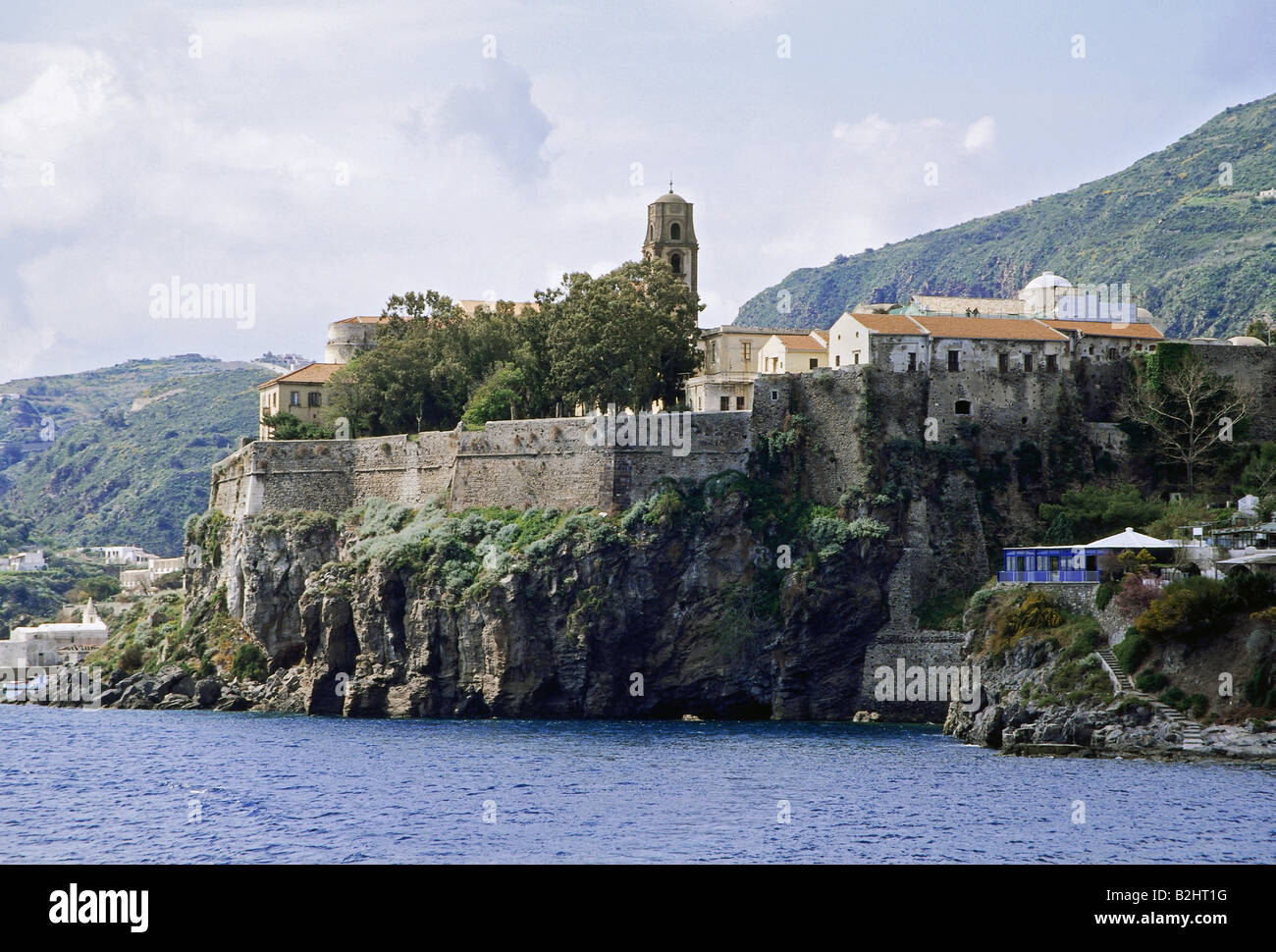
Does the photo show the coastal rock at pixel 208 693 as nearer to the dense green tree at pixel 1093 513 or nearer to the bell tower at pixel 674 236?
the bell tower at pixel 674 236

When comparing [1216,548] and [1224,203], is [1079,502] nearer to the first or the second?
[1216,548]

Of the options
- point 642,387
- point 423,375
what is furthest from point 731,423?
point 423,375

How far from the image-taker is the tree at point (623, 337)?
231 feet

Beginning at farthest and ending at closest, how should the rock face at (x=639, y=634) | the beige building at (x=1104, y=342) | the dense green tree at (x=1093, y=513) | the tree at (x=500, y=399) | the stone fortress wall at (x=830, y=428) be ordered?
the tree at (x=500, y=399) < the beige building at (x=1104, y=342) < the stone fortress wall at (x=830, y=428) < the rock face at (x=639, y=634) < the dense green tree at (x=1093, y=513)

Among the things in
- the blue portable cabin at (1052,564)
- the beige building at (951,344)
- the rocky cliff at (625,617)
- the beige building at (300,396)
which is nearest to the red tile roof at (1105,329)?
the beige building at (951,344)

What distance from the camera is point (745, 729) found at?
59.7 meters

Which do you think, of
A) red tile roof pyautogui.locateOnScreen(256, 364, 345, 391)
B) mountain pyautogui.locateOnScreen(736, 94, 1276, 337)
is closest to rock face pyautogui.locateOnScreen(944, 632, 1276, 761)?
red tile roof pyautogui.locateOnScreen(256, 364, 345, 391)

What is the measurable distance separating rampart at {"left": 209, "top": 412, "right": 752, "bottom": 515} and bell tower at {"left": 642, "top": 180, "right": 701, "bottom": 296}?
17263 millimetres

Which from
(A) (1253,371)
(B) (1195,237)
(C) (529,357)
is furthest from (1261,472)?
(B) (1195,237)

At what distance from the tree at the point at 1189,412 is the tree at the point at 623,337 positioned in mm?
20333

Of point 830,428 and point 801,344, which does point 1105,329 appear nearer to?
point 801,344

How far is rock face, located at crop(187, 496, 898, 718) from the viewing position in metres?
64.1
